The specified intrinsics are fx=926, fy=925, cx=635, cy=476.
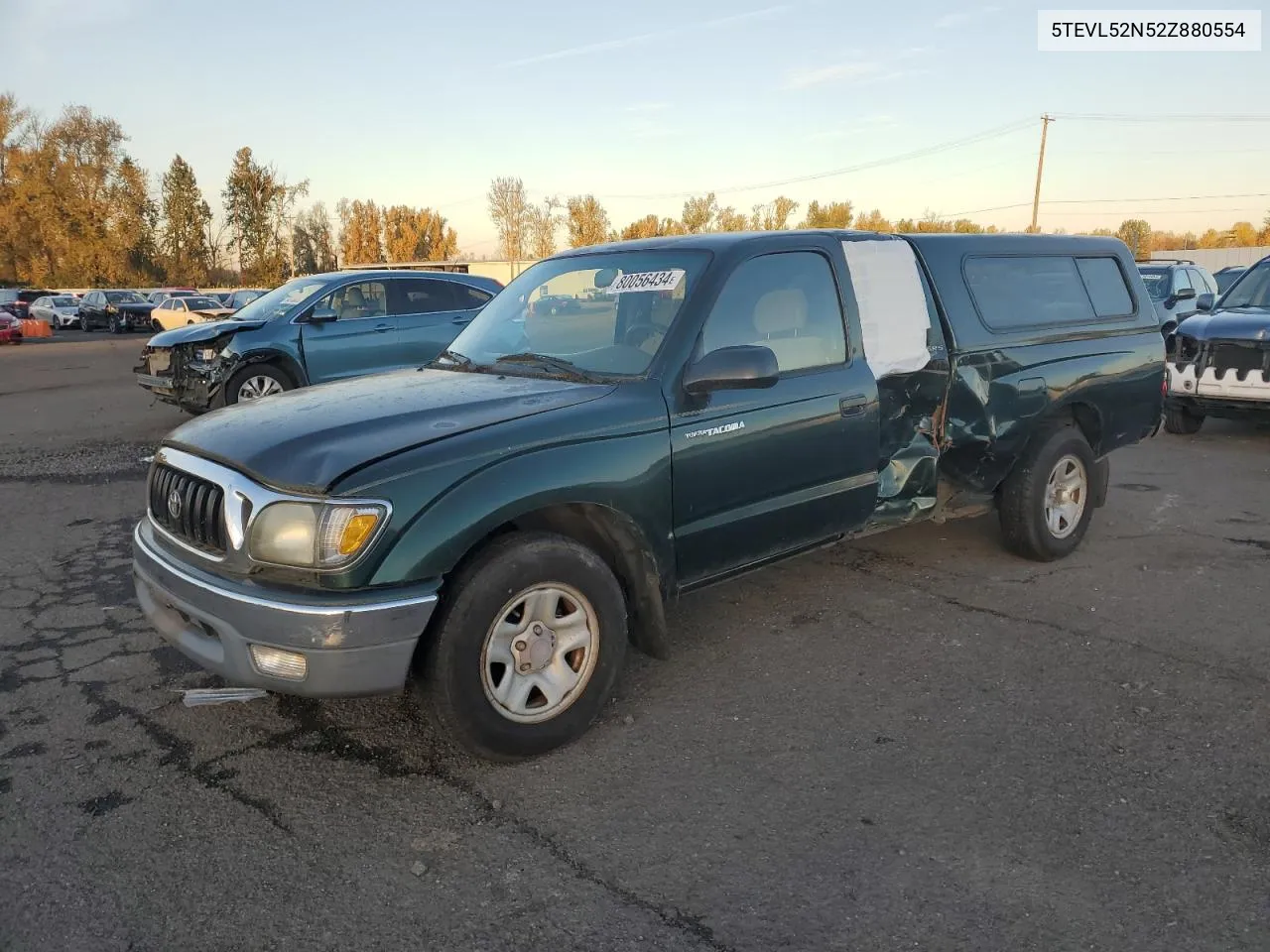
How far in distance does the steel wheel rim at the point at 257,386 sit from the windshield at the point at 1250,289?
10.4 meters

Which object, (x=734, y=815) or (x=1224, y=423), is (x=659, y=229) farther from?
(x=734, y=815)

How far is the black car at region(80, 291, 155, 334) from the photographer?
3822cm

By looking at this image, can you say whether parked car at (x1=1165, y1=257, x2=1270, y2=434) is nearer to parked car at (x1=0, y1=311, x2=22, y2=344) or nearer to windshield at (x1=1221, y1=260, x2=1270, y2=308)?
windshield at (x1=1221, y1=260, x2=1270, y2=308)

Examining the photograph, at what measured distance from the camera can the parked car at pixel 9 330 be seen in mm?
Answer: 29578

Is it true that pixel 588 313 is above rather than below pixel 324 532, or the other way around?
above

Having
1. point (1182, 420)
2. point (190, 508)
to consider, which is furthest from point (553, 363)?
point (1182, 420)

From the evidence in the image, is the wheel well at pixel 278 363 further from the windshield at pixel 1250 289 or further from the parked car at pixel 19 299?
the parked car at pixel 19 299

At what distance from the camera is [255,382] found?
33.1 feet

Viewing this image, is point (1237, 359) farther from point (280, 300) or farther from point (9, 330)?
point (9, 330)

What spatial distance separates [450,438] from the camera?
3.18 meters

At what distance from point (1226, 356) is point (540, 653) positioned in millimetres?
8705

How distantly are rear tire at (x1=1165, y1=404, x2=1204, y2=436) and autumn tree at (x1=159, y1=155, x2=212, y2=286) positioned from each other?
72869mm

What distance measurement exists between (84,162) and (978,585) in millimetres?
74601

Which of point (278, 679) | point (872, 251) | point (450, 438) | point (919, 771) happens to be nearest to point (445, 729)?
point (278, 679)
